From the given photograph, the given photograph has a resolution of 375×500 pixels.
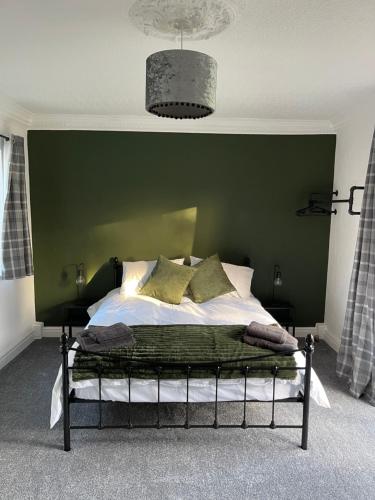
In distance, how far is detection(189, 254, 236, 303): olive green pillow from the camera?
12.8 ft

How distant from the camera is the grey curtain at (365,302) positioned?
9.98ft

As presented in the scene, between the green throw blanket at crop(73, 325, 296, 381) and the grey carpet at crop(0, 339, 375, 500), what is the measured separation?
0.48 metres

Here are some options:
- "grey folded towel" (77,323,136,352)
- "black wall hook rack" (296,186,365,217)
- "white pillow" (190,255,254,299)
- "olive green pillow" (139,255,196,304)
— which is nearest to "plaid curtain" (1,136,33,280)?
"olive green pillow" (139,255,196,304)

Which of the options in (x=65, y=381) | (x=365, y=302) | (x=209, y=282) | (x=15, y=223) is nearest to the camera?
(x=65, y=381)

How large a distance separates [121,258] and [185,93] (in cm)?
272

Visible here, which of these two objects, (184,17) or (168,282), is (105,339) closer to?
(168,282)

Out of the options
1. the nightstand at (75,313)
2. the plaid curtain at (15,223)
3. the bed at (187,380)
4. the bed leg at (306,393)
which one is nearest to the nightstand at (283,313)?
the bed at (187,380)

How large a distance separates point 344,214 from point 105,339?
9.53ft

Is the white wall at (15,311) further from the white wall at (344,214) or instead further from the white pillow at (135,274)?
the white wall at (344,214)

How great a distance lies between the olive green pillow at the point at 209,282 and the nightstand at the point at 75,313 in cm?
124

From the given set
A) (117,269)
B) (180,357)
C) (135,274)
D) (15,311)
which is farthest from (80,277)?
(180,357)

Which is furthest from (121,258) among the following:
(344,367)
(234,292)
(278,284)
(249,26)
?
(249,26)

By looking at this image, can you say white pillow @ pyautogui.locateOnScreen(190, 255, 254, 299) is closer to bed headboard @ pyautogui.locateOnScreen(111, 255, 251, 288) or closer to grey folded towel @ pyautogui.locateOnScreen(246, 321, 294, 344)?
bed headboard @ pyautogui.locateOnScreen(111, 255, 251, 288)

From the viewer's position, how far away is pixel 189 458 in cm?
238
